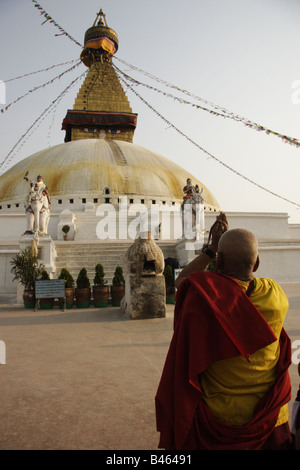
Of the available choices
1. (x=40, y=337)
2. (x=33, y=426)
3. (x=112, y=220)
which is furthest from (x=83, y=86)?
(x=33, y=426)

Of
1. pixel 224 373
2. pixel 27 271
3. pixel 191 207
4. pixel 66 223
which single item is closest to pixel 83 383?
pixel 224 373

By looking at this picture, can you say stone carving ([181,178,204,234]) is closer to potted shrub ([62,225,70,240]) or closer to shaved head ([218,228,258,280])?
potted shrub ([62,225,70,240])

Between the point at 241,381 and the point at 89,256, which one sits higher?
the point at 89,256

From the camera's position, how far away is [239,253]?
1.89 metres

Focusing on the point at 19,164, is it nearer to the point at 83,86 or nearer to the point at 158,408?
the point at 83,86

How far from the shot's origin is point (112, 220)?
21875mm

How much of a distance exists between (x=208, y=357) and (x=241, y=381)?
8.4 inches

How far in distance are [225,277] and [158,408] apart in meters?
0.71

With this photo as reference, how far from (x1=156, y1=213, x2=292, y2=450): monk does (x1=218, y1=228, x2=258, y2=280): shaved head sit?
10cm

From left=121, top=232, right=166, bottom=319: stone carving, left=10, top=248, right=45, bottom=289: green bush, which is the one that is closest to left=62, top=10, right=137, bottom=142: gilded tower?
left=10, top=248, right=45, bottom=289: green bush

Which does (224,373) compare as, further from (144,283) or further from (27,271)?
(27,271)

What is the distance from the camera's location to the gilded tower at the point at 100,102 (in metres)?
37.7

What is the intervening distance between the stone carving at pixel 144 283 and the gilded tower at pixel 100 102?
1265 inches

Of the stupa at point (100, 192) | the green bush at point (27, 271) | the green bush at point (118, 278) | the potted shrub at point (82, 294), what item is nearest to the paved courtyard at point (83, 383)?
the potted shrub at point (82, 294)
